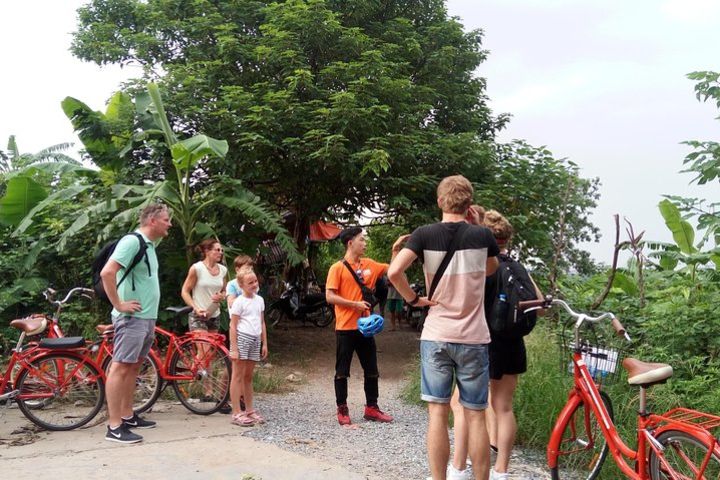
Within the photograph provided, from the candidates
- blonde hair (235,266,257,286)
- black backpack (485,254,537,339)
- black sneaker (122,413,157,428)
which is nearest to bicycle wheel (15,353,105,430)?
black sneaker (122,413,157,428)

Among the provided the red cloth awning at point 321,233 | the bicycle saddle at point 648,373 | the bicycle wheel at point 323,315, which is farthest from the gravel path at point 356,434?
the red cloth awning at point 321,233

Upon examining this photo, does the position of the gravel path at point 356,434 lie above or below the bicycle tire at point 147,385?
below

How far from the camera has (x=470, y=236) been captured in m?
3.72

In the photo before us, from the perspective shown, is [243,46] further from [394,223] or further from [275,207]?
[394,223]

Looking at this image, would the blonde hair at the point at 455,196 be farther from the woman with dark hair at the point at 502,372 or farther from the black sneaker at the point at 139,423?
the black sneaker at the point at 139,423

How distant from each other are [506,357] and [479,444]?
668 millimetres

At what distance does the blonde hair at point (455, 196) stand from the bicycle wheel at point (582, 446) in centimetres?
156

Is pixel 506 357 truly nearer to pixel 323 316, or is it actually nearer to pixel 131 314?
pixel 131 314

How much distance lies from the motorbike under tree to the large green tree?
1844 millimetres

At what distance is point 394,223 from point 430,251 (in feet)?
31.8

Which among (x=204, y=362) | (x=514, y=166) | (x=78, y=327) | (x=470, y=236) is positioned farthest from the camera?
(x=514, y=166)

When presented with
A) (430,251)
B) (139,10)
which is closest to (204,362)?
(430,251)

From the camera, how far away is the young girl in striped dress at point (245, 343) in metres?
5.90

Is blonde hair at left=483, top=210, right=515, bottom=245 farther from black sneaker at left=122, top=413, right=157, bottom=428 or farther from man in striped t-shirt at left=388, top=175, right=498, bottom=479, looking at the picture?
black sneaker at left=122, top=413, right=157, bottom=428
